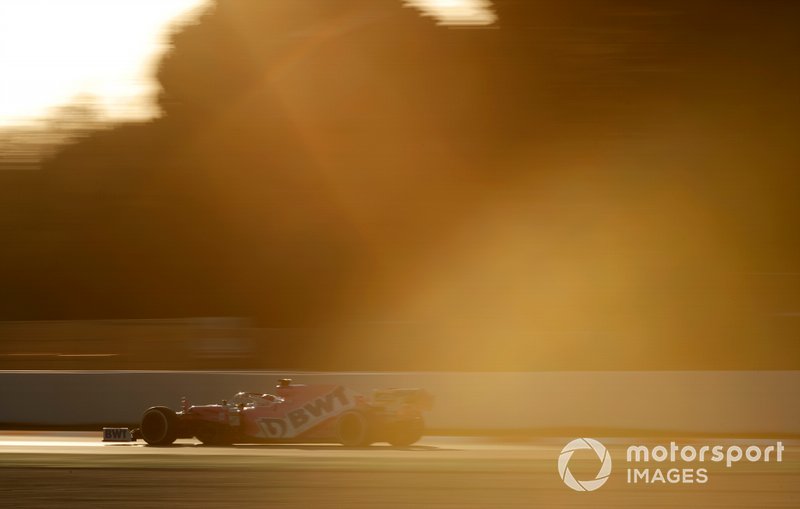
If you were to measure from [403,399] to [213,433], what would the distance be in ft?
6.88

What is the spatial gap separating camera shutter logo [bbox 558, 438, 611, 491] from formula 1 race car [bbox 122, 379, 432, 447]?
1.72m

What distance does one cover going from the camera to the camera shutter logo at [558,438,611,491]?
335 inches

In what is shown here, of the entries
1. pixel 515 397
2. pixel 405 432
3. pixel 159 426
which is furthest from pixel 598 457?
pixel 159 426

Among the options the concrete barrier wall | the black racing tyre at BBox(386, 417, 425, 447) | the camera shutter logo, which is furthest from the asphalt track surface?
the concrete barrier wall

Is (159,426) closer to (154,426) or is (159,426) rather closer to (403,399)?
(154,426)

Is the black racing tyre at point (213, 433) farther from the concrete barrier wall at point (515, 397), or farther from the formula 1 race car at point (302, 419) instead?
the concrete barrier wall at point (515, 397)

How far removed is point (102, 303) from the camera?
26.0m

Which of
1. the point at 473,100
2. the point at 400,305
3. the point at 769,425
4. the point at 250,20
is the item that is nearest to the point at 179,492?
the point at 769,425

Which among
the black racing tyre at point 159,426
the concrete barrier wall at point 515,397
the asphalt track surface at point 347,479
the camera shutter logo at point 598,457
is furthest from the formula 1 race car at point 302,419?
the concrete barrier wall at point 515,397

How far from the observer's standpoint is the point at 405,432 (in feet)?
40.7

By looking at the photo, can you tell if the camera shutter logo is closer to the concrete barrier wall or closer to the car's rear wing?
the concrete barrier wall

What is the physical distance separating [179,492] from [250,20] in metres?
18.5

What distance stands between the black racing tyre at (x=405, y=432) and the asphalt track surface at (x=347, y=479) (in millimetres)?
186

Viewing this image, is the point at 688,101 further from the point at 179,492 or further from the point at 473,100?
the point at 179,492
